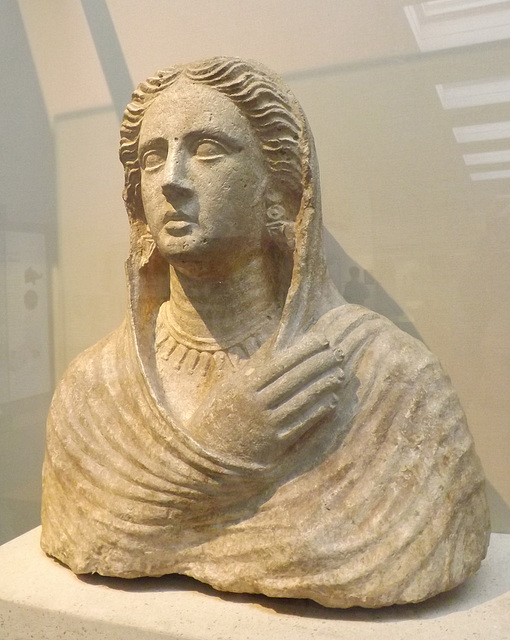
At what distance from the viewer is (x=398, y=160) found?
3.01 meters

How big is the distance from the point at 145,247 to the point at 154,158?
37 centimetres

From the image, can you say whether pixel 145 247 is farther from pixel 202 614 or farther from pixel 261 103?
pixel 202 614

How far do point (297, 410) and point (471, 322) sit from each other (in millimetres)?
1270

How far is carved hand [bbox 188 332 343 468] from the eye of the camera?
201 centimetres

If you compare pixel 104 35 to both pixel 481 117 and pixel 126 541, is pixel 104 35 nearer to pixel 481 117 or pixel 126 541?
pixel 481 117

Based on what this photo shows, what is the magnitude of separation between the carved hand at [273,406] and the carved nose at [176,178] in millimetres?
635

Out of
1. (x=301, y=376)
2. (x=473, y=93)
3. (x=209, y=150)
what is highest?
(x=473, y=93)

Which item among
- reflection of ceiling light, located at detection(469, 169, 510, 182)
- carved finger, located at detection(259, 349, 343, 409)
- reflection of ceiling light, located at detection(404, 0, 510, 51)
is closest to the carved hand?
carved finger, located at detection(259, 349, 343, 409)

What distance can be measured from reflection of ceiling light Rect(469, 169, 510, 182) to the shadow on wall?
2.08ft

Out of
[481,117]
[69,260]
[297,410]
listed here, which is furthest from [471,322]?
[69,260]

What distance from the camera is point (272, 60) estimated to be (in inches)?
125

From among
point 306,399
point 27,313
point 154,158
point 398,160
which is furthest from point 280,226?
point 27,313

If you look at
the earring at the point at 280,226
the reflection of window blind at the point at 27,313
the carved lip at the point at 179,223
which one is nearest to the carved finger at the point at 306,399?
the earring at the point at 280,226

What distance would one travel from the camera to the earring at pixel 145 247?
2.49 m
